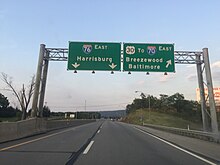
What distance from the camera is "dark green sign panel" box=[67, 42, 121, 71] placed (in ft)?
79.3

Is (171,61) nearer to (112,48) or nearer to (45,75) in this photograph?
(112,48)

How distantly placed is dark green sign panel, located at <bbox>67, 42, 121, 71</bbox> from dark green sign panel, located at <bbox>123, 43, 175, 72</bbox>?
0.91 metres

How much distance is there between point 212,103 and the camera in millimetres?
22141

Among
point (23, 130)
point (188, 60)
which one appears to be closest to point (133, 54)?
point (188, 60)

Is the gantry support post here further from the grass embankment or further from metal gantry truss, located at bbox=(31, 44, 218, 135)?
the grass embankment

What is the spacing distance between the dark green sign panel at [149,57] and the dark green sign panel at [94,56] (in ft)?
2.98

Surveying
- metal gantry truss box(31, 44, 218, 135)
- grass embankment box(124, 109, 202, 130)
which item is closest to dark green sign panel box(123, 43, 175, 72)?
metal gantry truss box(31, 44, 218, 135)

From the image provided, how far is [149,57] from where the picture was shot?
2447 centimetres

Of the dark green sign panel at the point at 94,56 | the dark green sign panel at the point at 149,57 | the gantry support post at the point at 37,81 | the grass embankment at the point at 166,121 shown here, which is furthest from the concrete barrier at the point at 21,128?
the grass embankment at the point at 166,121

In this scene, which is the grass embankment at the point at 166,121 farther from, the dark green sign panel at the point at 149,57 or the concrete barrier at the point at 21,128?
the concrete barrier at the point at 21,128

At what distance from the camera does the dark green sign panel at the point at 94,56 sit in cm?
2417

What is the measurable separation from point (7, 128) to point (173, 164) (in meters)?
11.1

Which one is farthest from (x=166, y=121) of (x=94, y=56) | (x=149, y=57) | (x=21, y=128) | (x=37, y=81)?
(x=21, y=128)

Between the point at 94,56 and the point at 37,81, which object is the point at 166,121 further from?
the point at 37,81
